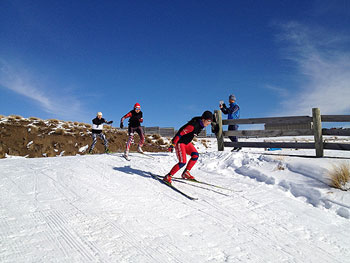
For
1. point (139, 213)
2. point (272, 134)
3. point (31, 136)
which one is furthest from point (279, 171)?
point (31, 136)

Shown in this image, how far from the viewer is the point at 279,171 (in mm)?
6090

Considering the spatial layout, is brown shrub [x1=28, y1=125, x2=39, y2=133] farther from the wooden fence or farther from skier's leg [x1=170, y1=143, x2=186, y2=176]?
skier's leg [x1=170, y1=143, x2=186, y2=176]

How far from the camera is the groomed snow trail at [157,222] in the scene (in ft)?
8.82

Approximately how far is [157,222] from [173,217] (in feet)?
1.09

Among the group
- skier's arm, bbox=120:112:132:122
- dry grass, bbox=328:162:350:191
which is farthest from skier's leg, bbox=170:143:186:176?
skier's arm, bbox=120:112:132:122

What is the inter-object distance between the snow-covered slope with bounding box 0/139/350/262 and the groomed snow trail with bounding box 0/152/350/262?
0.04 ft

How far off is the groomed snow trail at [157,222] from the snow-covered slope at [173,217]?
13mm

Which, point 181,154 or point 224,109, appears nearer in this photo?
point 181,154

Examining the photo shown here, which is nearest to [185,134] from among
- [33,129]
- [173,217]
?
[173,217]

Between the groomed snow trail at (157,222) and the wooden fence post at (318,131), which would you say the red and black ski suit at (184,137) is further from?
the wooden fence post at (318,131)

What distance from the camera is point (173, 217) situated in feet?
12.3

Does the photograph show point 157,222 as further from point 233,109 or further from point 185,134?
point 233,109

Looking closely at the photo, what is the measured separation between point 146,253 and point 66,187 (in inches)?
126

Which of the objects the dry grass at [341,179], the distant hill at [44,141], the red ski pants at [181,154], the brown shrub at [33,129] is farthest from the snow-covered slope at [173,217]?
the brown shrub at [33,129]
